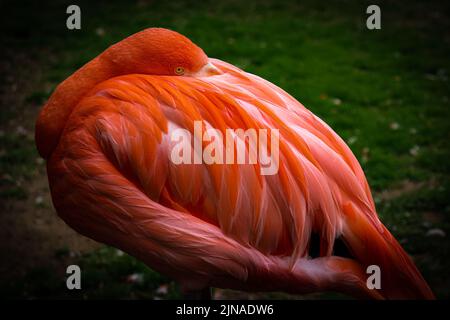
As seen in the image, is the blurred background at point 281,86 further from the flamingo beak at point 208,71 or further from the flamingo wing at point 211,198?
the flamingo beak at point 208,71

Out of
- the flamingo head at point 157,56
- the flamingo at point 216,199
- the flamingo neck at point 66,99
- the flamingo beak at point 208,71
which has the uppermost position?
the flamingo head at point 157,56

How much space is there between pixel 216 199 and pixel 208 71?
62 centimetres

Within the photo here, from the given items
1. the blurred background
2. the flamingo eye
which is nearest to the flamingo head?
the flamingo eye

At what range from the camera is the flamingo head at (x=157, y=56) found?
236 cm

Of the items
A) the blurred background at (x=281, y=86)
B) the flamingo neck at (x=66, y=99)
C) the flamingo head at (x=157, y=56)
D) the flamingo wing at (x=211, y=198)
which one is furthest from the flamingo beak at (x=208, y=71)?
the blurred background at (x=281, y=86)

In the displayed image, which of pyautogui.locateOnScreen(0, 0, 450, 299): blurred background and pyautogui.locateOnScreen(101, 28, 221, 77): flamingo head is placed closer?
pyautogui.locateOnScreen(101, 28, 221, 77): flamingo head

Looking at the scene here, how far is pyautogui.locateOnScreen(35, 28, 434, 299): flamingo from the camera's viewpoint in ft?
7.09

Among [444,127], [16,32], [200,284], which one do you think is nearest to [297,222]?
[200,284]

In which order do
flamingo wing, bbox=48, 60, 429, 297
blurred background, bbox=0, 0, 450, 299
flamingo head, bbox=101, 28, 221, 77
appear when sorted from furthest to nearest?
blurred background, bbox=0, 0, 450, 299, flamingo head, bbox=101, 28, 221, 77, flamingo wing, bbox=48, 60, 429, 297

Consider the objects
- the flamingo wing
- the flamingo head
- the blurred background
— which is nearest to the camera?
the flamingo wing

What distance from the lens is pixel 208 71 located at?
2449 millimetres

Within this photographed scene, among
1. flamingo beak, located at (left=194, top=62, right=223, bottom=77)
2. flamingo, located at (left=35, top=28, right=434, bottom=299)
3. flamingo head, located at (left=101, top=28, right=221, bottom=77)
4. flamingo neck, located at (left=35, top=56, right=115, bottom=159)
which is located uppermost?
flamingo head, located at (left=101, top=28, right=221, bottom=77)

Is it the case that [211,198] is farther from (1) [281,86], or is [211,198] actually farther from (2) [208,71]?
(1) [281,86]

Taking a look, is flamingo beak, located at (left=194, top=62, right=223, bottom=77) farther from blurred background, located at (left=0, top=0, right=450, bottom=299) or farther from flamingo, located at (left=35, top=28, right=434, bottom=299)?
blurred background, located at (left=0, top=0, right=450, bottom=299)
